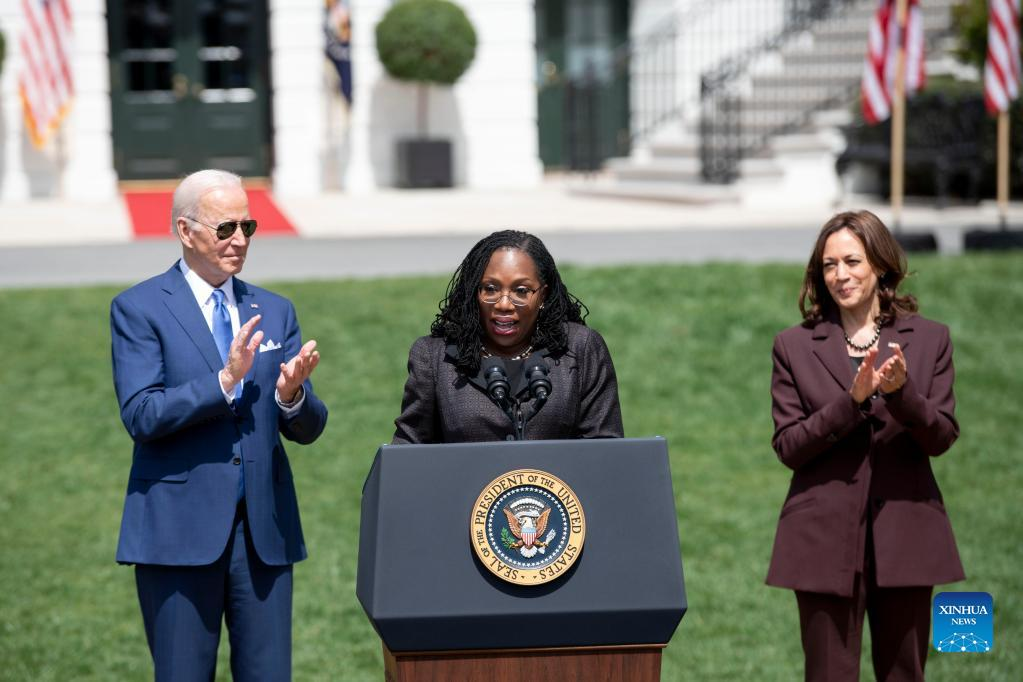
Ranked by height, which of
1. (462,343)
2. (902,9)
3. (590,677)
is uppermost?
(902,9)

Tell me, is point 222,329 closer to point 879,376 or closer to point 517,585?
point 517,585

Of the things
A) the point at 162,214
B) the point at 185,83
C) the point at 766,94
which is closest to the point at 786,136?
the point at 766,94

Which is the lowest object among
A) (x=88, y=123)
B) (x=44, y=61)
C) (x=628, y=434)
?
(x=628, y=434)

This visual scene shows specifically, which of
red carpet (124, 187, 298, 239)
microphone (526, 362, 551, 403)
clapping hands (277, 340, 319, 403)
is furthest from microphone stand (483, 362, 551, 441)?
red carpet (124, 187, 298, 239)

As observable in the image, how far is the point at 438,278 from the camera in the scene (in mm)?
12391

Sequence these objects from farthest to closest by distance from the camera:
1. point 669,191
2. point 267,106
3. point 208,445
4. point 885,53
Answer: point 267,106
point 669,191
point 885,53
point 208,445

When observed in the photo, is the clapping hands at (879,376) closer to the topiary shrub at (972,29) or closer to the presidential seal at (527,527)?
the presidential seal at (527,527)

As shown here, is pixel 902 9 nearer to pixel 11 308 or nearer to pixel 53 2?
pixel 11 308

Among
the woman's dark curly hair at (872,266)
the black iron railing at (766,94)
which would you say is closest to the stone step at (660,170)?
the black iron railing at (766,94)

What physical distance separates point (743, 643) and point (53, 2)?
15795mm

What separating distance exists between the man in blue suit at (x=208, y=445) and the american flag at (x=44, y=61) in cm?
1718

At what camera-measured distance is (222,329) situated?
4.21 m

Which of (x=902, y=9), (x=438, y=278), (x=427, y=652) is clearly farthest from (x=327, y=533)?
(x=902, y=9)

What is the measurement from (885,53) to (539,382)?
39.2 feet
